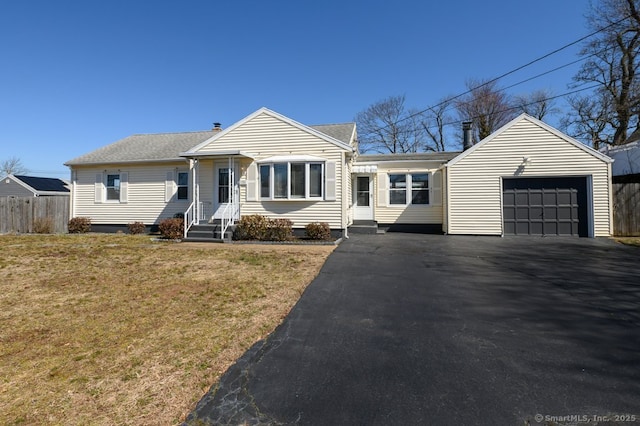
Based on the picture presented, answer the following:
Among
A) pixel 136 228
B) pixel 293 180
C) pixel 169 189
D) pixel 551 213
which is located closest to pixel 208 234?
pixel 293 180

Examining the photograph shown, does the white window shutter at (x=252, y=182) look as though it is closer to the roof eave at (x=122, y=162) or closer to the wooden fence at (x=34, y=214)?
the roof eave at (x=122, y=162)

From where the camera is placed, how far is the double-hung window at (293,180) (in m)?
12.4

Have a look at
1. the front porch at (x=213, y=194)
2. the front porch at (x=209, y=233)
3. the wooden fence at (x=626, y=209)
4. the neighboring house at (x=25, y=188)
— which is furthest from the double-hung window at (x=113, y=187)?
the wooden fence at (x=626, y=209)

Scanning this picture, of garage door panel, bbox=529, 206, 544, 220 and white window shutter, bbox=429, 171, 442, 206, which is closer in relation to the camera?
garage door panel, bbox=529, 206, 544, 220

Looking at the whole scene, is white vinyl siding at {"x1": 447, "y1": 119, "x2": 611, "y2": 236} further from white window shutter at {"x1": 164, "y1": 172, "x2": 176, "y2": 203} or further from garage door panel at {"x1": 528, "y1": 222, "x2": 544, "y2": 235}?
white window shutter at {"x1": 164, "y1": 172, "x2": 176, "y2": 203}

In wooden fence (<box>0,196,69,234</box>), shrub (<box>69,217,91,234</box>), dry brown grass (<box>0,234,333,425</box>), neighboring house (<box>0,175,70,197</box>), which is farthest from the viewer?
neighboring house (<box>0,175,70,197</box>)

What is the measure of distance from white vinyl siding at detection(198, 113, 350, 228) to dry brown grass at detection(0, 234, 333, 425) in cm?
413

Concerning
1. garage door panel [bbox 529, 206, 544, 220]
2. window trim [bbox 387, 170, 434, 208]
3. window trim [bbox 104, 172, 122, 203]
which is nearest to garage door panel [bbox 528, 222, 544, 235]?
garage door panel [bbox 529, 206, 544, 220]

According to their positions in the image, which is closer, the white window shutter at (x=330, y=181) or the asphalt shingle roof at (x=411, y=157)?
the white window shutter at (x=330, y=181)

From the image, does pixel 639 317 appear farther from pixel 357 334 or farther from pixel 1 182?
pixel 1 182

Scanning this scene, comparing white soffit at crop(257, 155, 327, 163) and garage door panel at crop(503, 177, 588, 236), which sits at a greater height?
white soffit at crop(257, 155, 327, 163)

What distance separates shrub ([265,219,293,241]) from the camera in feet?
38.6

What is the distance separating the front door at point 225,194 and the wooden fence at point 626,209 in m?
15.0

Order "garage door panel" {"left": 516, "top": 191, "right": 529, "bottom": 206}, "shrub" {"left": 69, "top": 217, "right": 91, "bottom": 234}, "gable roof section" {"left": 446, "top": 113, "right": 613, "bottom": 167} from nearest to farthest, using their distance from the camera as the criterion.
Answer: "gable roof section" {"left": 446, "top": 113, "right": 613, "bottom": 167} → "garage door panel" {"left": 516, "top": 191, "right": 529, "bottom": 206} → "shrub" {"left": 69, "top": 217, "right": 91, "bottom": 234}
